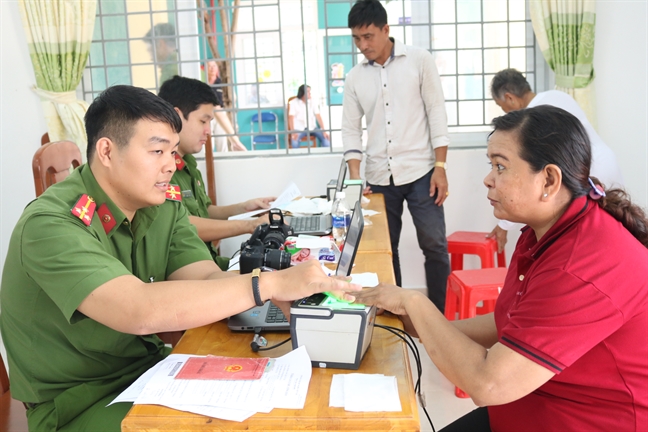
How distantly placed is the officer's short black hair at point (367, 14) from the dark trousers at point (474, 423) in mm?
2139

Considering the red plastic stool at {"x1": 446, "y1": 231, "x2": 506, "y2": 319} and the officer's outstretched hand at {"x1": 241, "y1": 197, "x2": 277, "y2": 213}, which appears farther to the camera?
the red plastic stool at {"x1": 446, "y1": 231, "x2": 506, "y2": 319}

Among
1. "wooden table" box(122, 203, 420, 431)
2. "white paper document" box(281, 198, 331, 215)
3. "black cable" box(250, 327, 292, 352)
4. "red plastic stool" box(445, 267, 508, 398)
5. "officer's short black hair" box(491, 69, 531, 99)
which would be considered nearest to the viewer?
"wooden table" box(122, 203, 420, 431)

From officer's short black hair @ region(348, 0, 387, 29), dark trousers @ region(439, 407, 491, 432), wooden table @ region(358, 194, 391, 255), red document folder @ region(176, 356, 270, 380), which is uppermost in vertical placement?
officer's short black hair @ region(348, 0, 387, 29)

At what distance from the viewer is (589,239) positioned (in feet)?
3.52

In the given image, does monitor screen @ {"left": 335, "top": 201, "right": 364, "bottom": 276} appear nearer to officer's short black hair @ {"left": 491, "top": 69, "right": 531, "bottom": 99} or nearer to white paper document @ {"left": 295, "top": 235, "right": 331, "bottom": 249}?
white paper document @ {"left": 295, "top": 235, "right": 331, "bottom": 249}

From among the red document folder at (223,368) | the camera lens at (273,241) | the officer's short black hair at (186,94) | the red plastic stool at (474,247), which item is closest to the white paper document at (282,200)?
the officer's short black hair at (186,94)

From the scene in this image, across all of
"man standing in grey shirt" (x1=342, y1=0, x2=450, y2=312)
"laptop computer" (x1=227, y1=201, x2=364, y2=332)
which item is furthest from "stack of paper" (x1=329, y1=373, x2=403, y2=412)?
"man standing in grey shirt" (x1=342, y1=0, x2=450, y2=312)

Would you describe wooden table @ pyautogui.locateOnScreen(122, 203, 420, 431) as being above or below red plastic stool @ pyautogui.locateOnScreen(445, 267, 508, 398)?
above

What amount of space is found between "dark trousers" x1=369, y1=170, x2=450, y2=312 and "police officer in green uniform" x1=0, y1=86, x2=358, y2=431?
1830 mm

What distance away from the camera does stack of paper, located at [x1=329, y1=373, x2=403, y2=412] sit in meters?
1.00

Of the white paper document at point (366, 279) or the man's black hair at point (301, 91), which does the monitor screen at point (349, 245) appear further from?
the man's black hair at point (301, 91)

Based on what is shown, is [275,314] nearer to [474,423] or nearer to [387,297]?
[387,297]

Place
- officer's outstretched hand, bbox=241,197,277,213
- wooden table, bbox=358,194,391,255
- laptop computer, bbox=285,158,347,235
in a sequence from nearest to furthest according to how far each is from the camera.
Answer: wooden table, bbox=358,194,391,255 < laptop computer, bbox=285,158,347,235 < officer's outstretched hand, bbox=241,197,277,213

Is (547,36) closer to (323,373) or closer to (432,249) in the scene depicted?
(432,249)
